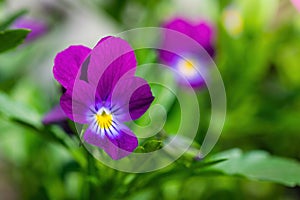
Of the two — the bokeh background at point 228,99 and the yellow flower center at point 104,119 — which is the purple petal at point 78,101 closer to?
the yellow flower center at point 104,119

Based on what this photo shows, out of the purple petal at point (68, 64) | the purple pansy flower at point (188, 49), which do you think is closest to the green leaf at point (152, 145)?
the purple petal at point (68, 64)

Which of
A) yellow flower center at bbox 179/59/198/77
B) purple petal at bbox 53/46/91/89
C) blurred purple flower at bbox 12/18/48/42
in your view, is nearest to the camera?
purple petal at bbox 53/46/91/89

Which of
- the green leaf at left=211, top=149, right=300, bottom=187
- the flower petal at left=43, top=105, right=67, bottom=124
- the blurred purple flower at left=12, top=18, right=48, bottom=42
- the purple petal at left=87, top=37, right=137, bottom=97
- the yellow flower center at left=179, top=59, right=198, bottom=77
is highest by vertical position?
the blurred purple flower at left=12, top=18, right=48, bottom=42

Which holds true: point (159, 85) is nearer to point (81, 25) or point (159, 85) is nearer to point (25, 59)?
point (25, 59)

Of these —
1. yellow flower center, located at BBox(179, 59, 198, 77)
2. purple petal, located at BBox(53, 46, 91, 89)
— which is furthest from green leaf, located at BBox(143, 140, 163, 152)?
yellow flower center, located at BBox(179, 59, 198, 77)

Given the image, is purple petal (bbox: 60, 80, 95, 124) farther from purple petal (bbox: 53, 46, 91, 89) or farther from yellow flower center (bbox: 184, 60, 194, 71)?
yellow flower center (bbox: 184, 60, 194, 71)

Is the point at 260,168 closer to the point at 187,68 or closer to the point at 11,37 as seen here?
the point at 11,37
